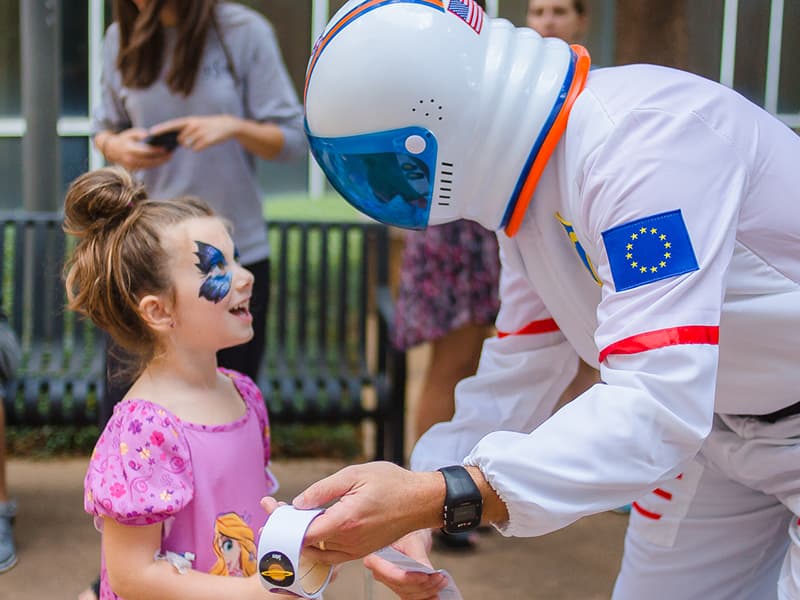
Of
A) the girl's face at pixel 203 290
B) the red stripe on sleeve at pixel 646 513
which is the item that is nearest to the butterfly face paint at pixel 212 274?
the girl's face at pixel 203 290

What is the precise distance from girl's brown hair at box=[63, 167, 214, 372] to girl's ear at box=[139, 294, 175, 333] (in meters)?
0.02

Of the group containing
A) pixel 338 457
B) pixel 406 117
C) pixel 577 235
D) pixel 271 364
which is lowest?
pixel 338 457

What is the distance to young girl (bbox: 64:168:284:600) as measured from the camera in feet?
6.89

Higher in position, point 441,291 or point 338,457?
point 441,291

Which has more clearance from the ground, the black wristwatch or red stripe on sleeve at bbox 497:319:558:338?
red stripe on sleeve at bbox 497:319:558:338

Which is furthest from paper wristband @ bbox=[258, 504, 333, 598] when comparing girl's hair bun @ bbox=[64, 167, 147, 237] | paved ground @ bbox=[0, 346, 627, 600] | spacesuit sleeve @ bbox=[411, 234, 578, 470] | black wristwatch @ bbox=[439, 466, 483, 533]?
paved ground @ bbox=[0, 346, 627, 600]

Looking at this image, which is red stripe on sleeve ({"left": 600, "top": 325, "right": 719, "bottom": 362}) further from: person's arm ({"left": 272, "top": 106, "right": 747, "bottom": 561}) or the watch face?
the watch face

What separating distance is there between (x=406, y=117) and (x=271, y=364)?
3.01 m

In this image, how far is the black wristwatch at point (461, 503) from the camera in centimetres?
165

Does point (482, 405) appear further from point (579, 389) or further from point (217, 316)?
point (579, 389)

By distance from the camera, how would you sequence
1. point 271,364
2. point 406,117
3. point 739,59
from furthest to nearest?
point 739,59
point 271,364
point 406,117

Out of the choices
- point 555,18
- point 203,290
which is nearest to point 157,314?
point 203,290

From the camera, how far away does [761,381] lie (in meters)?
1.90

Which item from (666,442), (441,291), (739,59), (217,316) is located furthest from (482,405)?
(739,59)
